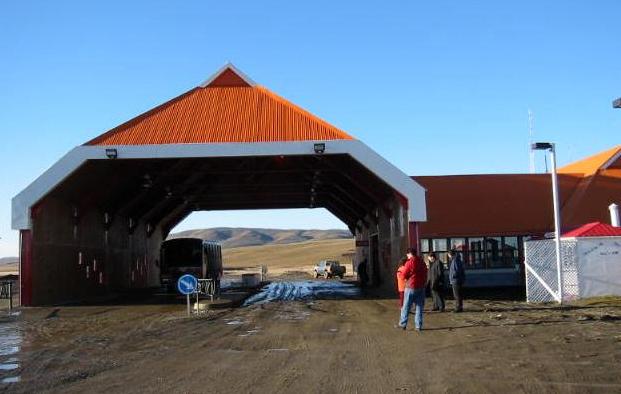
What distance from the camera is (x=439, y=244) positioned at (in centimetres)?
3212

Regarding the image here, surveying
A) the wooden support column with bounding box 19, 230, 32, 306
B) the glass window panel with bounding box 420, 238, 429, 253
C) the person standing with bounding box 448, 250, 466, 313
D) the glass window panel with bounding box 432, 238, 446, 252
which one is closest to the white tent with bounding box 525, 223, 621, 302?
the person standing with bounding box 448, 250, 466, 313

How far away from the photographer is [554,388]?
8.56m

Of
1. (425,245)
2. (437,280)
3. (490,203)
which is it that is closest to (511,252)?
(490,203)

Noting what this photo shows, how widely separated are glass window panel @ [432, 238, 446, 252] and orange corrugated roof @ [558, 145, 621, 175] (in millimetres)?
8791

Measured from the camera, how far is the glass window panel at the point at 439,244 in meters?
32.0

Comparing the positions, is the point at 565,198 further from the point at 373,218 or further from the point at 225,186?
the point at 225,186

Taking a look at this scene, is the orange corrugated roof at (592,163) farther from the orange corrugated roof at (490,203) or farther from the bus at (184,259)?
the bus at (184,259)

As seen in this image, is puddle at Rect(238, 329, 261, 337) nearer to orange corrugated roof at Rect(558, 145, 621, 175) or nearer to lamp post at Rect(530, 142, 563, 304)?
lamp post at Rect(530, 142, 563, 304)

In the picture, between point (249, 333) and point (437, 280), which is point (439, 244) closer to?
point (437, 280)

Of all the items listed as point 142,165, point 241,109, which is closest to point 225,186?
point 142,165

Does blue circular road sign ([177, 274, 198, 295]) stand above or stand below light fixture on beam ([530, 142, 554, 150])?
below

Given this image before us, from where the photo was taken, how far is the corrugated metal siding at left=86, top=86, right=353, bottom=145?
25906mm

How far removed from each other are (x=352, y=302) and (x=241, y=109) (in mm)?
9344

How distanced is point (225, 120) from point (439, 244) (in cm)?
1174
